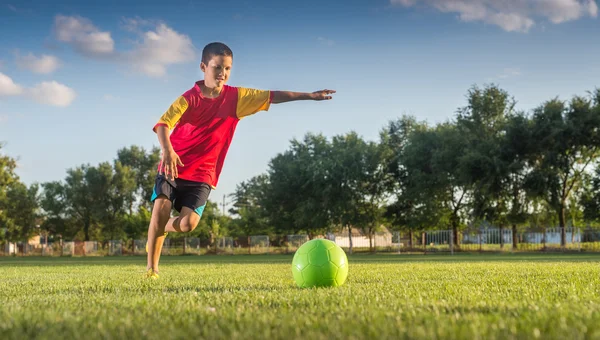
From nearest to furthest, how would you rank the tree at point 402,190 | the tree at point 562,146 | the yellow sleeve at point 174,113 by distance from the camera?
the yellow sleeve at point 174,113
the tree at point 562,146
the tree at point 402,190

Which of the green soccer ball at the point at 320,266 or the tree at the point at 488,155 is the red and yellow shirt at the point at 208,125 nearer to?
the green soccer ball at the point at 320,266

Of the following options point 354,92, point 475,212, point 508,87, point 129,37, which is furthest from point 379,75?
point 508,87

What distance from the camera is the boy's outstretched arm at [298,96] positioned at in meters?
7.33

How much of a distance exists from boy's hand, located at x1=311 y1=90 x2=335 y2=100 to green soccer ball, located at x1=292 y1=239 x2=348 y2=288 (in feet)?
7.25

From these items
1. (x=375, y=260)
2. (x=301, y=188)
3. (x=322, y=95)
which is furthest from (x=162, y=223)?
(x=301, y=188)

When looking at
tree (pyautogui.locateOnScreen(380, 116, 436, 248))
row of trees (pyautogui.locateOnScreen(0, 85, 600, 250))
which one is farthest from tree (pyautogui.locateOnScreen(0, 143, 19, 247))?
tree (pyautogui.locateOnScreen(380, 116, 436, 248))

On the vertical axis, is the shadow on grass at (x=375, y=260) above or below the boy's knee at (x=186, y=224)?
below

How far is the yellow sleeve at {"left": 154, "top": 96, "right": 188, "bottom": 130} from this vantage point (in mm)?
6871

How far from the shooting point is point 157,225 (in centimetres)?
730

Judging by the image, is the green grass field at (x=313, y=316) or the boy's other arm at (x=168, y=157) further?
the boy's other arm at (x=168, y=157)

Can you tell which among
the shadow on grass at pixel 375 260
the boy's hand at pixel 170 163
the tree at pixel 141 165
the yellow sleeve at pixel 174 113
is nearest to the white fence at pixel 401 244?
the shadow on grass at pixel 375 260

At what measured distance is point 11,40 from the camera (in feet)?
69.4

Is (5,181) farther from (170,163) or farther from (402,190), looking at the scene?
(170,163)

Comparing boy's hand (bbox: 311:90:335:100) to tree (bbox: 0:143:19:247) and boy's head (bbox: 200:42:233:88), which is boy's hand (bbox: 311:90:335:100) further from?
tree (bbox: 0:143:19:247)
